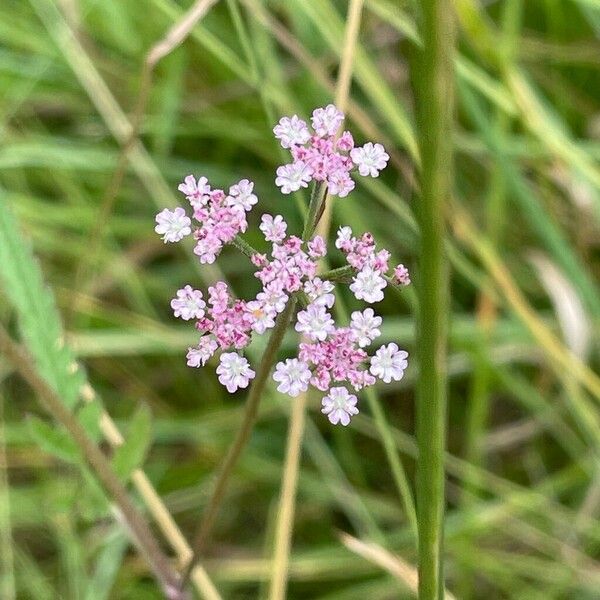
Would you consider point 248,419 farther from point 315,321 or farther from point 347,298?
point 347,298

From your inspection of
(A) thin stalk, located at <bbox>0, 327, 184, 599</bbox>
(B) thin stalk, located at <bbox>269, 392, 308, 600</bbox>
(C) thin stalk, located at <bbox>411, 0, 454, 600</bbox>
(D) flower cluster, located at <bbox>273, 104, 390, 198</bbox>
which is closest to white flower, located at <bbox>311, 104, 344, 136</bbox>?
(D) flower cluster, located at <bbox>273, 104, 390, 198</bbox>

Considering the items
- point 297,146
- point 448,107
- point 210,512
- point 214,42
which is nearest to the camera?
point 448,107

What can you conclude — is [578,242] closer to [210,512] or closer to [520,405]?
[520,405]

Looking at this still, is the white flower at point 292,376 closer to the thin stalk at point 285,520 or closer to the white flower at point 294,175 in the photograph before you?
the white flower at point 294,175

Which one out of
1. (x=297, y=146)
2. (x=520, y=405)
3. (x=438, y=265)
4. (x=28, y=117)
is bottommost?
(x=438, y=265)

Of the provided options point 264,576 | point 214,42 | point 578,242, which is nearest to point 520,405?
point 578,242

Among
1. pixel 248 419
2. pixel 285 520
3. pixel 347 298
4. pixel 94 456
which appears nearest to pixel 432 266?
pixel 248 419

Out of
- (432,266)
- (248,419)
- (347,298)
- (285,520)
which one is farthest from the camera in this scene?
(347,298)

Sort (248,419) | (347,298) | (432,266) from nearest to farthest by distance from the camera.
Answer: (432,266) → (248,419) → (347,298)
